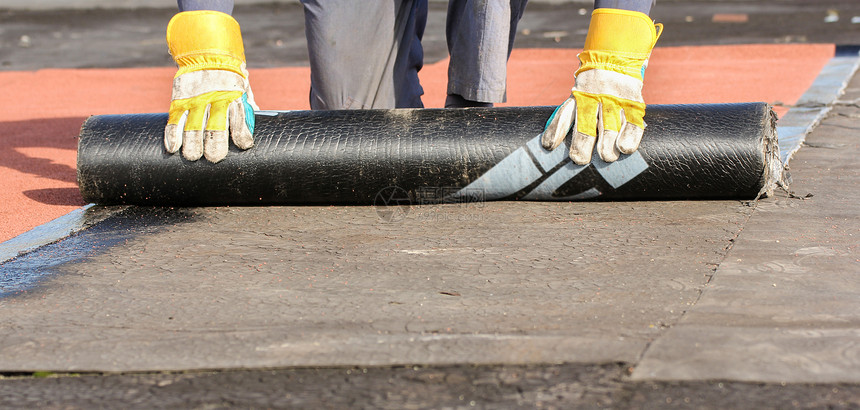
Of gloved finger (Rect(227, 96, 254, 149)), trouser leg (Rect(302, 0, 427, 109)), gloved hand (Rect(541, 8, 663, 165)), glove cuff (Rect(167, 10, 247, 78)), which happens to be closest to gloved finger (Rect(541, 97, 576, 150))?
gloved hand (Rect(541, 8, 663, 165))

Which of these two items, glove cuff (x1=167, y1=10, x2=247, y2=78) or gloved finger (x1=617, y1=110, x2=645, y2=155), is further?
glove cuff (x1=167, y1=10, x2=247, y2=78)

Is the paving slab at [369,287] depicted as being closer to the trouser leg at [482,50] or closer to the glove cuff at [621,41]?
the glove cuff at [621,41]

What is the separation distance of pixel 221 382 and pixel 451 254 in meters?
0.80

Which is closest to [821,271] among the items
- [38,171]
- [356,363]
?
[356,363]

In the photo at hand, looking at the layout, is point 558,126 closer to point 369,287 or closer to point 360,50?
point 369,287

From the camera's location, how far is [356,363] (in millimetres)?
1479

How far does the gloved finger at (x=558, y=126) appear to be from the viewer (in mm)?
2543

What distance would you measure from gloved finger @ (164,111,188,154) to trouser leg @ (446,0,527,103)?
105 centimetres

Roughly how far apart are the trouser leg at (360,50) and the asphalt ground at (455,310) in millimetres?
1006

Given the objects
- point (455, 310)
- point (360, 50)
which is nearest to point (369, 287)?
point (455, 310)

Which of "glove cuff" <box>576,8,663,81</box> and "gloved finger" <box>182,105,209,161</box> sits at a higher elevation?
"glove cuff" <box>576,8,663,81</box>

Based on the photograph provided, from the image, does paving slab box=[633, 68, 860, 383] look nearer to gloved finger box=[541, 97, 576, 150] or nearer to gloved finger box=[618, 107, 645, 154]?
gloved finger box=[618, 107, 645, 154]

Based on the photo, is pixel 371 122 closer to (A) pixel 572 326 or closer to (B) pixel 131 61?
(A) pixel 572 326

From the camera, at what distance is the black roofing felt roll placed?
2512 mm
